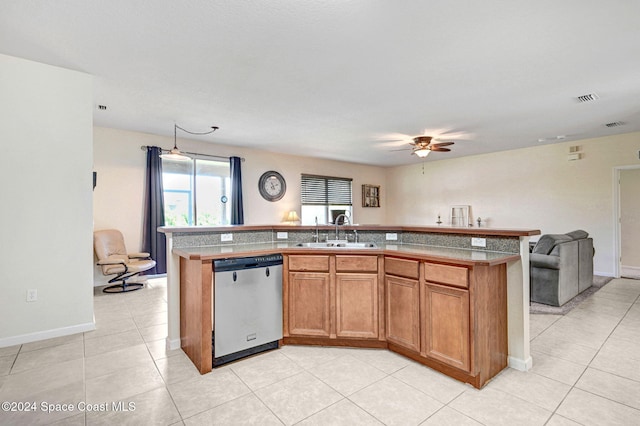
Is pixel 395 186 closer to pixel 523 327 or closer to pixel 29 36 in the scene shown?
pixel 523 327

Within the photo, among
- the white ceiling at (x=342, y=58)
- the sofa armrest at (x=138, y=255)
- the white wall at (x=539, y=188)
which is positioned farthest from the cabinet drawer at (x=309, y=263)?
the white wall at (x=539, y=188)

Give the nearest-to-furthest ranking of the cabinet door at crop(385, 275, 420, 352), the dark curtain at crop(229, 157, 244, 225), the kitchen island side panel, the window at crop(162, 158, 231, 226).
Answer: the kitchen island side panel < the cabinet door at crop(385, 275, 420, 352) < the window at crop(162, 158, 231, 226) < the dark curtain at crop(229, 157, 244, 225)

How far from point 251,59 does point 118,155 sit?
3.60 metres

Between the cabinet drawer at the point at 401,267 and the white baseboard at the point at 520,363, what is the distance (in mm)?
1003

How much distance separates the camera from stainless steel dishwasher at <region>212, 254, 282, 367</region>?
2.39m

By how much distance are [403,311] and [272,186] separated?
4.95 metres

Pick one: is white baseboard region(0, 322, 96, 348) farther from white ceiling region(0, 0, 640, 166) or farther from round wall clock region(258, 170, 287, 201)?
round wall clock region(258, 170, 287, 201)

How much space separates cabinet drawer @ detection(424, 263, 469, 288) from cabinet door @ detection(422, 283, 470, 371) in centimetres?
5

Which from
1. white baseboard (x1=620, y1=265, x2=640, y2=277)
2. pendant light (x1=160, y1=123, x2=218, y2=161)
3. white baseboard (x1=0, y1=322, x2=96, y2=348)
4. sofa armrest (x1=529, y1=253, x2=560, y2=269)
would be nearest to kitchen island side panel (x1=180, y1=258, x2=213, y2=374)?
white baseboard (x1=0, y1=322, x2=96, y2=348)

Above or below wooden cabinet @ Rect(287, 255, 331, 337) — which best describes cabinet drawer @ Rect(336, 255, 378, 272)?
above

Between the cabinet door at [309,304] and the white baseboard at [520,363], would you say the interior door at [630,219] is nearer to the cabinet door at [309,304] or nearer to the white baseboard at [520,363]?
the white baseboard at [520,363]

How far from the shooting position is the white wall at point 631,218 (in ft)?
21.1

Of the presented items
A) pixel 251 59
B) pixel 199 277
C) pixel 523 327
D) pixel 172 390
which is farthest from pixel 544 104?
pixel 172 390

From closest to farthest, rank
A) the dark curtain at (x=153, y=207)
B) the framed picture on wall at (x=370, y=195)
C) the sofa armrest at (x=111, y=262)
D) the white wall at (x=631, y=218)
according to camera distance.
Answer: the sofa armrest at (x=111, y=262) → the dark curtain at (x=153, y=207) → the white wall at (x=631, y=218) → the framed picture on wall at (x=370, y=195)
